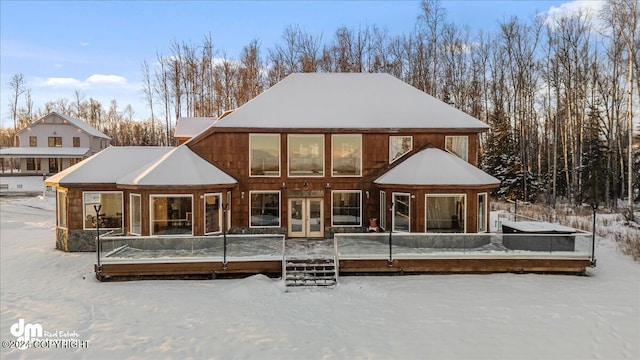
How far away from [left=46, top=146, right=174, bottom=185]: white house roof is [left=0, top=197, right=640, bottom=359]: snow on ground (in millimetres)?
3802

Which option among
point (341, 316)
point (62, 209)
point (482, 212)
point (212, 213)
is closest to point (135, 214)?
point (212, 213)

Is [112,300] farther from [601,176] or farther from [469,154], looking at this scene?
[601,176]

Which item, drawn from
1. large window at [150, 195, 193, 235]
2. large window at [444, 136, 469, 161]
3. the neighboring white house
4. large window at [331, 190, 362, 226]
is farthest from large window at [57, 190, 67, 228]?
the neighboring white house

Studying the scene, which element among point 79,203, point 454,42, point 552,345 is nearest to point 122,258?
point 79,203

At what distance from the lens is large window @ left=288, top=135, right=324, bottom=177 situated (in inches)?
623

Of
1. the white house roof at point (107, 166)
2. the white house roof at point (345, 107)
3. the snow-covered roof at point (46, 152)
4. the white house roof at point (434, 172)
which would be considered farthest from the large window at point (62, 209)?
the snow-covered roof at point (46, 152)

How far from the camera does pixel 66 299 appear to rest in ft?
34.9

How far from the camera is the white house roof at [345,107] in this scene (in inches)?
618

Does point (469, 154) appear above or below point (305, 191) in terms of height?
above

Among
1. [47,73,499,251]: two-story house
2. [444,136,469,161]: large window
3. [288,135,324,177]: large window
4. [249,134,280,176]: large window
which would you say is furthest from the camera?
[444,136,469,161]: large window

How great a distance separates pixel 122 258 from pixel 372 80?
1295 centimetres

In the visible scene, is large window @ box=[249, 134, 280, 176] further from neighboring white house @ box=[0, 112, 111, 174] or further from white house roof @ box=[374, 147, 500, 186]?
neighboring white house @ box=[0, 112, 111, 174]

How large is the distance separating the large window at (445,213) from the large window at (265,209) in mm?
5867

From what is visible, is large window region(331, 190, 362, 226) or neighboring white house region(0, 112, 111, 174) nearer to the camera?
large window region(331, 190, 362, 226)
